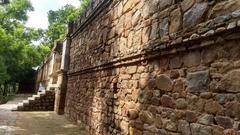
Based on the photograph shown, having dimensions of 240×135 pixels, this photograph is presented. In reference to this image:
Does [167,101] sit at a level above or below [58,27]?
below

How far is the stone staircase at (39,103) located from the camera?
44.9 feet

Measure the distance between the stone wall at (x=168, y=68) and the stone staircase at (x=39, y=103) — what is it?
6.91m

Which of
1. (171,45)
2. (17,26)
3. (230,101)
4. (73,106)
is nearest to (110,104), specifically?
(171,45)

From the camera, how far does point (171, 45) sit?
3969 millimetres

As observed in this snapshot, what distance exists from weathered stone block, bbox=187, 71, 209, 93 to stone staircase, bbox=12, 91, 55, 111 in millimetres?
11246

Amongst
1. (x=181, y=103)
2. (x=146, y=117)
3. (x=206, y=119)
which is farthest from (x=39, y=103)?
(x=206, y=119)

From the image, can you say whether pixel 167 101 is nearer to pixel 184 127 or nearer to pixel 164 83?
pixel 164 83

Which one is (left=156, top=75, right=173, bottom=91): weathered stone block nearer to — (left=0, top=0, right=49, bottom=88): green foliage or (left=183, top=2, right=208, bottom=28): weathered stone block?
(left=183, top=2, right=208, bottom=28): weathered stone block

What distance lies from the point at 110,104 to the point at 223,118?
3.48 metres

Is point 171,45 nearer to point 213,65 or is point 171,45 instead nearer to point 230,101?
point 213,65

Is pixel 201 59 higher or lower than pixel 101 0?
lower

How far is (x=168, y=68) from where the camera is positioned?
411 centimetres

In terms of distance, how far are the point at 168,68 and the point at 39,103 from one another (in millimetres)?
10811

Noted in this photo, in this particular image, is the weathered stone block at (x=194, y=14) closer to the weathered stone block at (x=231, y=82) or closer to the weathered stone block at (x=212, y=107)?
the weathered stone block at (x=231, y=82)
